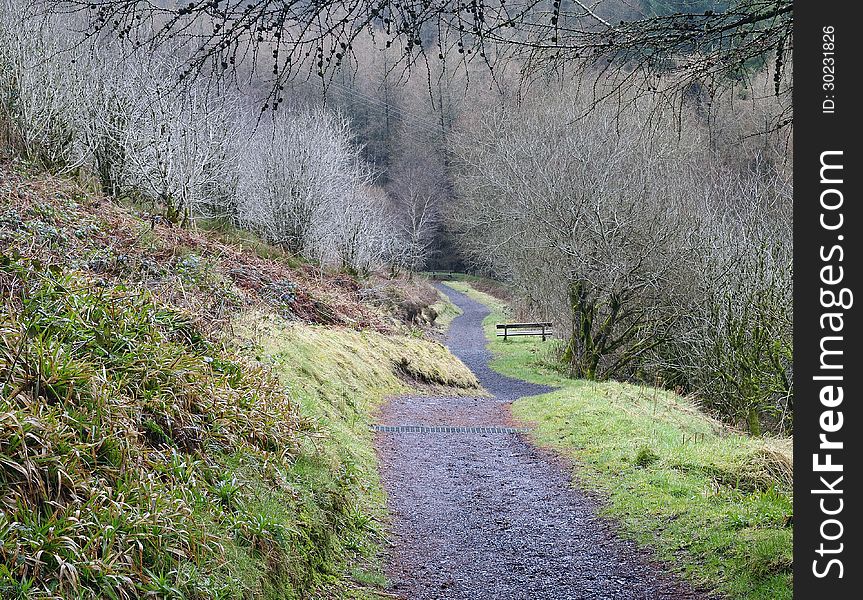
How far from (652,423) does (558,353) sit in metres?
13.0

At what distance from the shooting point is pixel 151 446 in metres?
4.52

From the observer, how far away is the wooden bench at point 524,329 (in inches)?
1101

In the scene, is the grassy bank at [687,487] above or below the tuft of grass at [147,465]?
below

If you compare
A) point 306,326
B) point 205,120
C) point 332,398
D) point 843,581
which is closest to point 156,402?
point 843,581

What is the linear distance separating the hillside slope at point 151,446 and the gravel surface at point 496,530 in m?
0.39

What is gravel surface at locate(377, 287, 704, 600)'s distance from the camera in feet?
16.8

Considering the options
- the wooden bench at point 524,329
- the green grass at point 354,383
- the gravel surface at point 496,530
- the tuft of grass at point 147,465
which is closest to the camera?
the tuft of grass at point 147,465

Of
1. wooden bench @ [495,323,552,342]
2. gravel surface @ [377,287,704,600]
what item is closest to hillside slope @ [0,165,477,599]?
gravel surface @ [377,287,704,600]

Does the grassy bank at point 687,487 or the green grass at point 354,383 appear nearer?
the grassy bank at point 687,487

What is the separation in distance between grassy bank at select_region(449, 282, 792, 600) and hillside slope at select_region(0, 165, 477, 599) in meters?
2.41

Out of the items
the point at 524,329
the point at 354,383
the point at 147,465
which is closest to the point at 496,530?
the point at 147,465

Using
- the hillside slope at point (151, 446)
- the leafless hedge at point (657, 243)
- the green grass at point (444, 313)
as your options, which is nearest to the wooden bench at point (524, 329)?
the green grass at point (444, 313)

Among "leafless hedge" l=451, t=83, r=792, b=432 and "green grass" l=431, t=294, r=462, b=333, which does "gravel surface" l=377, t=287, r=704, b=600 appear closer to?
"leafless hedge" l=451, t=83, r=792, b=432

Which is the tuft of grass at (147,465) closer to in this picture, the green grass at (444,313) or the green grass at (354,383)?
the green grass at (354,383)
